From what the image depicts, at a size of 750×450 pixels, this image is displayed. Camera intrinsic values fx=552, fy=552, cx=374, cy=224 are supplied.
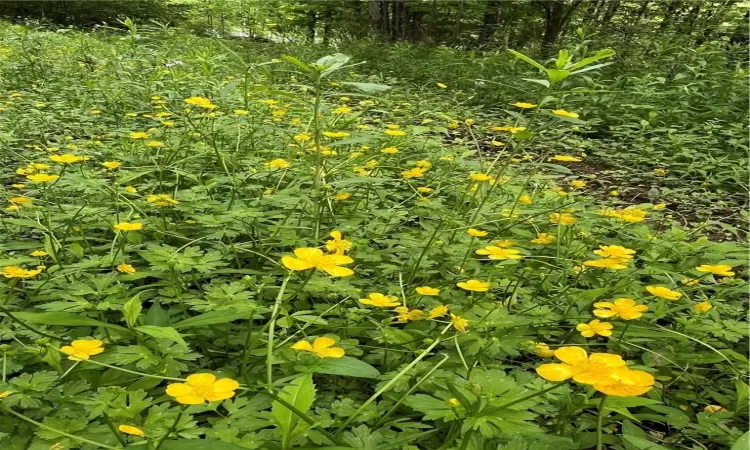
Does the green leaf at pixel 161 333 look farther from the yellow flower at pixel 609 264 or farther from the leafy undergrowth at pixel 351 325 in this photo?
the yellow flower at pixel 609 264

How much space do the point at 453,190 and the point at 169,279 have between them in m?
1.23

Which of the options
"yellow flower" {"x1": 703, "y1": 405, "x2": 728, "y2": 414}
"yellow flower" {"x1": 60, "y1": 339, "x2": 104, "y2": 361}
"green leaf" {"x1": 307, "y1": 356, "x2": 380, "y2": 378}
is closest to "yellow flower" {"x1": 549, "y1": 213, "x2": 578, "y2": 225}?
"yellow flower" {"x1": 703, "y1": 405, "x2": 728, "y2": 414}

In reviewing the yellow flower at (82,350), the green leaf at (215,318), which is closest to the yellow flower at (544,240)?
the green leaf at (215,318)

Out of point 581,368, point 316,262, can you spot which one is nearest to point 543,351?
point 581,368

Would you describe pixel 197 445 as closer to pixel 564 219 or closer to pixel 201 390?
pixel 201 390

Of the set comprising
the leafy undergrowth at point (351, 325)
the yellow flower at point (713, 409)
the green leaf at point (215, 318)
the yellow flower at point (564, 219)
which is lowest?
the yellow flower at point (713, 409)

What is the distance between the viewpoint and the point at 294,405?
813 millimetres

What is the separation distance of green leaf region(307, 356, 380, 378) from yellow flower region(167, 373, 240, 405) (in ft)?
1.01

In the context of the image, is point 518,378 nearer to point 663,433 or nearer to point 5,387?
point 663,433

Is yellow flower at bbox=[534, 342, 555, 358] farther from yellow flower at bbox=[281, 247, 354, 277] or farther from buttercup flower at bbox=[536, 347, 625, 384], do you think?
yellow flower at bbox=[281, 247, 354, 277]

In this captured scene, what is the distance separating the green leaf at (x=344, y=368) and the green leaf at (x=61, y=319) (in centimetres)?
39

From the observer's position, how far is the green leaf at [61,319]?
1.02 m

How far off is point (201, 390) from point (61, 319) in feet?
1.82

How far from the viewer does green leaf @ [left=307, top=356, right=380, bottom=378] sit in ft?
3.15
